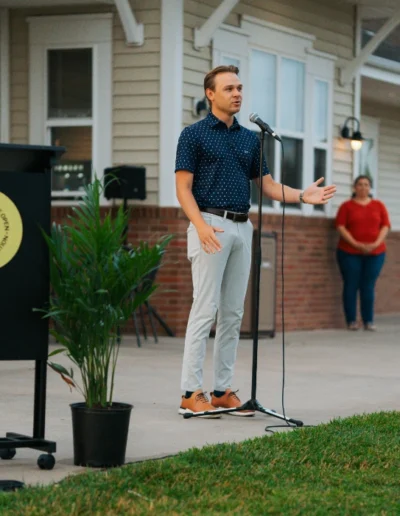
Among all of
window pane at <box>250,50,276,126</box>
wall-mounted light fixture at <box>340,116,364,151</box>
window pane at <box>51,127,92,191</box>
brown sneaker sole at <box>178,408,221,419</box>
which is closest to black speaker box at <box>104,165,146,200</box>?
window pane at <box>51,127,92,191</box>

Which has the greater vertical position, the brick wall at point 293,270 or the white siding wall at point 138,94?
the white siding wall at point 138,94

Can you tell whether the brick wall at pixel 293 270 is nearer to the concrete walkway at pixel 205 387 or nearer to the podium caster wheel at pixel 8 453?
the concrete walkway at pixel 205 387

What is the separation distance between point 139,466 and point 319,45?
11.1 metres

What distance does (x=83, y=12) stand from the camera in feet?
45.3

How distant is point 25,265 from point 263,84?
371 inches

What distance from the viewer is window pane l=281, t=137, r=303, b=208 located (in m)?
15.5

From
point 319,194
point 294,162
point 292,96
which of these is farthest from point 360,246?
point 319,194

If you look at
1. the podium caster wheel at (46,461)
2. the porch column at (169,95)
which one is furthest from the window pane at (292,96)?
the podium caster wheel at (46,461)

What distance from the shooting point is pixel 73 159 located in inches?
548

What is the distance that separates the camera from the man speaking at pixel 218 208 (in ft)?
24.7

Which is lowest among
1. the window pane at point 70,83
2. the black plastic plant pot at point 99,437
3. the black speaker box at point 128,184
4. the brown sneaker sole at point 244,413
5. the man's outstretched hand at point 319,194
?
the brown sneaker sole at point 244,413

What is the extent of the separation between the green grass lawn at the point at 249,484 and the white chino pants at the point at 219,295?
1228 mm

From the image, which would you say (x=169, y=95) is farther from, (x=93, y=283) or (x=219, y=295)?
(x=93, y=283)

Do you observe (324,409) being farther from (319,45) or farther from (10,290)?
(319,45)
